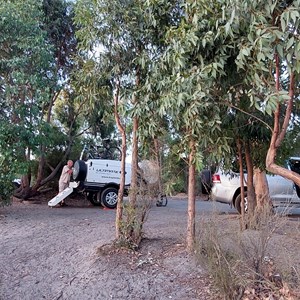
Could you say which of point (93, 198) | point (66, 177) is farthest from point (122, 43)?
point (93, 198)

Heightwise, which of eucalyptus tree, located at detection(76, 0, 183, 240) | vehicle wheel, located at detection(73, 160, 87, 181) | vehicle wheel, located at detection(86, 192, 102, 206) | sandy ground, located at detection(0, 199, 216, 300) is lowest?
sandy ground, located at detection(0, 199, 216, 300)

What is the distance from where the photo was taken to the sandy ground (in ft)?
16.8

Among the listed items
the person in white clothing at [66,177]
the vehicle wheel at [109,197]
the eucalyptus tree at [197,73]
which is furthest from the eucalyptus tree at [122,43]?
the person in white clothing at [66,177]

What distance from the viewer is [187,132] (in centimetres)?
567

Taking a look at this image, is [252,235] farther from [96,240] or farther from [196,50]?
[96,240]

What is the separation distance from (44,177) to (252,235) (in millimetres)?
11922

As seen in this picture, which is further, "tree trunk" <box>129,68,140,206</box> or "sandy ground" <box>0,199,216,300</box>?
"tree trunk" <box>129,68,140,206</box>

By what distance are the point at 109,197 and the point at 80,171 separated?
56.0 inches

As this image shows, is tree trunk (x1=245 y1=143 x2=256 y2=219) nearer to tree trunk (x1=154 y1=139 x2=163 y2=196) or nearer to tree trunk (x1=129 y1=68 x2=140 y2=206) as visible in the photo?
tree trunk (x1=154 y1=139 x2=163 y2=196)

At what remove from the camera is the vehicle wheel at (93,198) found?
14.0 m

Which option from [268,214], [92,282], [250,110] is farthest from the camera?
[250,110]

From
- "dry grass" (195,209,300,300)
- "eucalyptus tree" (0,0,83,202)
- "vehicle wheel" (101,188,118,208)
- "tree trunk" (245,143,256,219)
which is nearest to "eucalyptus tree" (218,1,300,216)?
"dry grass" (195,209,300,300)

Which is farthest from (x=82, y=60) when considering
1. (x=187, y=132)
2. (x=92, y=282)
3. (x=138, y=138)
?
(x=92, y=282)

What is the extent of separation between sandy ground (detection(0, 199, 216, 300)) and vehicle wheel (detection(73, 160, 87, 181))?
16.1ft
